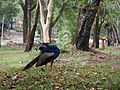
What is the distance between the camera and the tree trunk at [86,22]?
53.2ft

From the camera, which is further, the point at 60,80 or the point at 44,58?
the point at 44,58

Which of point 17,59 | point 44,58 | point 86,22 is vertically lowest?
point 17,59

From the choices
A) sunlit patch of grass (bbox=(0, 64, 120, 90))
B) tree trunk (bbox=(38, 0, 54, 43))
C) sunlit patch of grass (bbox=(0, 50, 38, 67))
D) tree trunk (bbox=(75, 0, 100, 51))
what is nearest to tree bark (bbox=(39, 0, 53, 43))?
tree trunk (bbox=(38, 0, 54, 43))

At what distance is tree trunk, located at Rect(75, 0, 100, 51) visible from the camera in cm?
1622

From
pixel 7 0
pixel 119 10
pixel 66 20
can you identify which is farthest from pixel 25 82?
pixel 7 0

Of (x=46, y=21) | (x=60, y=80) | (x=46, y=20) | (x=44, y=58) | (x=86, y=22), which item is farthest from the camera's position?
(x=86, y=22)

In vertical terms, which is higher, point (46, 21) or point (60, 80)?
point (46, 21)

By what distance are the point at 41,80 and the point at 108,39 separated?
89.9 ft

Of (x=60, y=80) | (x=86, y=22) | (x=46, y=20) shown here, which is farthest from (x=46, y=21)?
(x=60, y=80)

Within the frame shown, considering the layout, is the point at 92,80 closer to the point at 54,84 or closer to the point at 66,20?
the point at 54,84

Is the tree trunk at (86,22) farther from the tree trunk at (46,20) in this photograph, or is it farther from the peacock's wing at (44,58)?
the peacock's wing at (44,58)

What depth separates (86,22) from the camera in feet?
53.4

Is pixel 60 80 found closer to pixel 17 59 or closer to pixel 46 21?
pixel 17 59

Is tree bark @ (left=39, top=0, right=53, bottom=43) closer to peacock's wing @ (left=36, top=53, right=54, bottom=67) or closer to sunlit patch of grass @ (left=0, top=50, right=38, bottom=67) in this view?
sunlit patch of grass @ (left=0, top=50, right=38, bottom=67)
